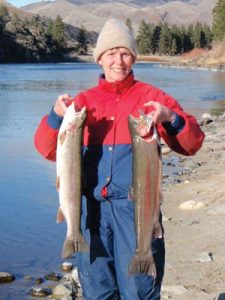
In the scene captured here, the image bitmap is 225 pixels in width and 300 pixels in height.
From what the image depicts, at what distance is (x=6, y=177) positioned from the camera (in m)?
13.2

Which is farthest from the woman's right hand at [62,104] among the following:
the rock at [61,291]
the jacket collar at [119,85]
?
the rock at [61,291]

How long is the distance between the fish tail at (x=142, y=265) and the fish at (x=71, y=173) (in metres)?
0.32

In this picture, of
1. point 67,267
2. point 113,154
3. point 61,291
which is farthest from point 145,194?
point 67,267

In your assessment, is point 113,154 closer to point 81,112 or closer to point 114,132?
point 114,132

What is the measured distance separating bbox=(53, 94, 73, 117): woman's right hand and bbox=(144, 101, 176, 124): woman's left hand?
50 cm

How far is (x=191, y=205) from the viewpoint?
9.54 meters

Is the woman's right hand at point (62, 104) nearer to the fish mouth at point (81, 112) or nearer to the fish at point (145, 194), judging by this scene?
the fish mouth at point (81, 112)

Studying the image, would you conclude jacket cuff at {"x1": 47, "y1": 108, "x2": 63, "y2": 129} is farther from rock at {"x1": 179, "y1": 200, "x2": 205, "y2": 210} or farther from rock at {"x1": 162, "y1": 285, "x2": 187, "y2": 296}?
rock at {"x1": 179, "y1": 200, "x2": 205, "y2": 210}

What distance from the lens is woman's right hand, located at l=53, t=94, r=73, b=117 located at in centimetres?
398

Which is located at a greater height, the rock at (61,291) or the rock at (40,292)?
the rock at (61,291)

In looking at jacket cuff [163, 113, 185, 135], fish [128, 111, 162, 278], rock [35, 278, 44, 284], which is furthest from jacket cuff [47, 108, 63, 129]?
rock [35, 278, 44, 284]

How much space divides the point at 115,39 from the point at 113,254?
1.41m

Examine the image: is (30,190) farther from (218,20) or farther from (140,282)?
(218,20)

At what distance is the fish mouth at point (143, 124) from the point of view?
3738 mm
